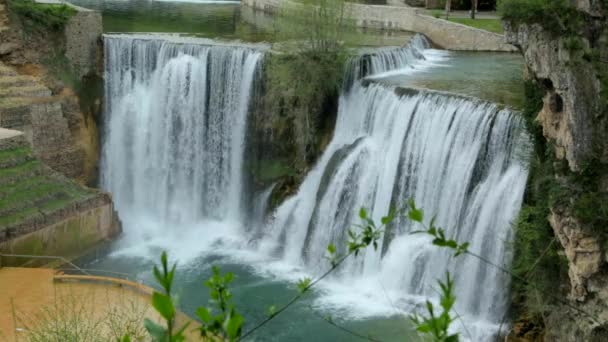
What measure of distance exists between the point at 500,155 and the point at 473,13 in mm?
14598

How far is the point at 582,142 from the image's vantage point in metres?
11.2

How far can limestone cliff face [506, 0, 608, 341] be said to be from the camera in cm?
1107

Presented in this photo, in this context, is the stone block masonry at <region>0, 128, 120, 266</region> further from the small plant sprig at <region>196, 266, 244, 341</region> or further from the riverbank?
the small plant sprig at <region>196, 266, 244, 341</region>

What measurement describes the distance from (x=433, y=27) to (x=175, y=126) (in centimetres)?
1022

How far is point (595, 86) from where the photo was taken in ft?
36.2

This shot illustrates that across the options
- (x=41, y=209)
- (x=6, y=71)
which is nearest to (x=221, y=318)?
(x=41, y=209)

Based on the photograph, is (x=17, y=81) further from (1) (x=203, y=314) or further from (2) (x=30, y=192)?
(1) (x=203, y=314)

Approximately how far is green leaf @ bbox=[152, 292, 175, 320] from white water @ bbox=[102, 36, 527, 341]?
12199mm

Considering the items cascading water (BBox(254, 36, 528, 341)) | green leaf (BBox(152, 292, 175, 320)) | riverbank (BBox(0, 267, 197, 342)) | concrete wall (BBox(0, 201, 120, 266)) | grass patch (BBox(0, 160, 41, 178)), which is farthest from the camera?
grass patch (BBox(0, 160, 41, 178))

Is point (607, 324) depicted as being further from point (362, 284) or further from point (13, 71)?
point (13, 71)

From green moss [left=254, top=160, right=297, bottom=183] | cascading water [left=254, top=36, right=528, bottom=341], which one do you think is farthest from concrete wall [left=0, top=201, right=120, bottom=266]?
cascading water [left=254, top=36, right=528, bottom=341]

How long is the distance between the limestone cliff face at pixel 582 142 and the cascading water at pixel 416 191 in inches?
98.0

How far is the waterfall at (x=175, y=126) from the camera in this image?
2084 centimetres

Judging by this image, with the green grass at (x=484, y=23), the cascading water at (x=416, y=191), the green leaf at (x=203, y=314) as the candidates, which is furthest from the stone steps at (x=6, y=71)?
the green leaf at (x=203, y=314)
